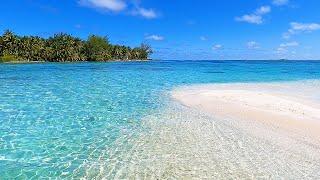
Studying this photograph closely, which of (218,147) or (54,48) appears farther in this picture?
(54,48)

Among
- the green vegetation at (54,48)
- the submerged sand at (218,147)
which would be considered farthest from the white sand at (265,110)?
the green vegetation at (54,48)

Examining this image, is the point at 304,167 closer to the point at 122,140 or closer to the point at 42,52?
the point at 122,140

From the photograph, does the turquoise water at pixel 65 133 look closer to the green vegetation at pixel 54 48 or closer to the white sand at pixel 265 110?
the white sand at pixel 265 110

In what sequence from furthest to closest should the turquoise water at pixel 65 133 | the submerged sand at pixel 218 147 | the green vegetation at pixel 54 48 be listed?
the green vegetation at pixel 54 48
the turquoise water at pixel 65 133
the submerged sand at pixel 218 147

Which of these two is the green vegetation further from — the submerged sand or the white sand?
the submerged sand

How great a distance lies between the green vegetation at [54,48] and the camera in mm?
93200

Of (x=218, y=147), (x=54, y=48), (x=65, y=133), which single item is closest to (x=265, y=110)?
(x=218, y=147)

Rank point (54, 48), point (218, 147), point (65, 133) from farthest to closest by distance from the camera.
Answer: point (54, 48), point (65, 133), point (218, 147)

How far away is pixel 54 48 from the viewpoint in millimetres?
103812

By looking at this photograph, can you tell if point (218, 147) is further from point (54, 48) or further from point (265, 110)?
point (54, 48)

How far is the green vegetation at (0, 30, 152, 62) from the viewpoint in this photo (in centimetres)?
9320

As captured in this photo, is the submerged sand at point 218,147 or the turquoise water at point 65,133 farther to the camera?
the turquoise water at point 65,133

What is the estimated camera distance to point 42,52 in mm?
101750

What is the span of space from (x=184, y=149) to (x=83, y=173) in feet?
9.27
